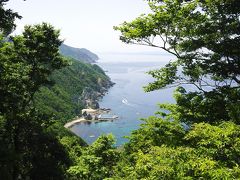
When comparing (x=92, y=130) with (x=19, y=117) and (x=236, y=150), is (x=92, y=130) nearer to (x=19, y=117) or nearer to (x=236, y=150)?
(x=19, y=117)

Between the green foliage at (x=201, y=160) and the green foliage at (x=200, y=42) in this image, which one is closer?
the green foliage at (x=201, y=160)

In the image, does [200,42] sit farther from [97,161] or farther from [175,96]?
[97,161]

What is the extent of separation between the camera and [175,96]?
1917 cm

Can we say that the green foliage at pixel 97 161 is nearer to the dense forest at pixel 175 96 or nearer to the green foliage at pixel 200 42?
the dense forest at pixel 175 96

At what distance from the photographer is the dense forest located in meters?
9.84

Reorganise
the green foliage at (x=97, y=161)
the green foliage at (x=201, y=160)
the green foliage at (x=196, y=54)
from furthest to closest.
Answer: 1. the green foliage at (x=97, y=161)
2. the green foliage at (x=196, y=54)
3. the green foliage at (x=201, y=160)

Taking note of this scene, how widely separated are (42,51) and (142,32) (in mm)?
14894

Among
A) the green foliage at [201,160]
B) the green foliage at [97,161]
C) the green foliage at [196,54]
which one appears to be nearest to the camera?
the green foliage at [201,160]

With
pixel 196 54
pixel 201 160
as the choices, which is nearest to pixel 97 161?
pixel 196 54

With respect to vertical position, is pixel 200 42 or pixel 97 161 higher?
pixel 200 42

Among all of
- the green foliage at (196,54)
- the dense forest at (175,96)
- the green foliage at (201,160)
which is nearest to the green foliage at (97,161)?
the dense forest at (175,96)

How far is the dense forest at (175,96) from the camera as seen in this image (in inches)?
387

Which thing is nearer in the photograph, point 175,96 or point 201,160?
point 201,160

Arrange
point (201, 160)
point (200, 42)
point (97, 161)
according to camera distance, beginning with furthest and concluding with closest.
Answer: point (97, 161) → point (200, 42) → point (201, 160)
